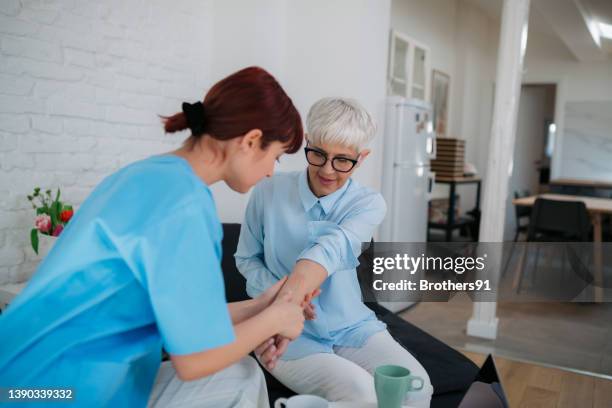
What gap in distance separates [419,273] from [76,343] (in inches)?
145

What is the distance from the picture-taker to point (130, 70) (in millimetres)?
2572

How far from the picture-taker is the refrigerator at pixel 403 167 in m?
3.75

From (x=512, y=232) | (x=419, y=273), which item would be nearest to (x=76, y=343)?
(x=419, y=273)

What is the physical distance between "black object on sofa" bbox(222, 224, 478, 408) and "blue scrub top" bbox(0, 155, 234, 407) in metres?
0.89

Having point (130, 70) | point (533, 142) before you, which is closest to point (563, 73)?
point (533, 142)

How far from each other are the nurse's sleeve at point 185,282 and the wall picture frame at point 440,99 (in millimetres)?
5623

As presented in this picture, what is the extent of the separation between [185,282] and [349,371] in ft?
2.42

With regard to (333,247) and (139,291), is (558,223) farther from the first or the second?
(139,291)

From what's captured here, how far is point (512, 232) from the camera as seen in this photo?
7.94 metres

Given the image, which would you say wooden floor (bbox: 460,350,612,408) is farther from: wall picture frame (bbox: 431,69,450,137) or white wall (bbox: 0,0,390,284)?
wall picture frame (bbox: 431,69,450,137)

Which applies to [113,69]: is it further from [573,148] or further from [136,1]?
[573,148]

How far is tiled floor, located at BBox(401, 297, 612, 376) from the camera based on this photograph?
3.17 metres

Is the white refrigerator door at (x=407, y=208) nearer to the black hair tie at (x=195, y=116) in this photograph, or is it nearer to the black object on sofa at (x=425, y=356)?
the black object on sofa at (x=425, y=356)

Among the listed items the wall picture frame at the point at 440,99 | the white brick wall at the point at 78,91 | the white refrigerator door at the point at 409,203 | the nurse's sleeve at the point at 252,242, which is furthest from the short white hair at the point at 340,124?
the wall picture frame at the point at 440,99
